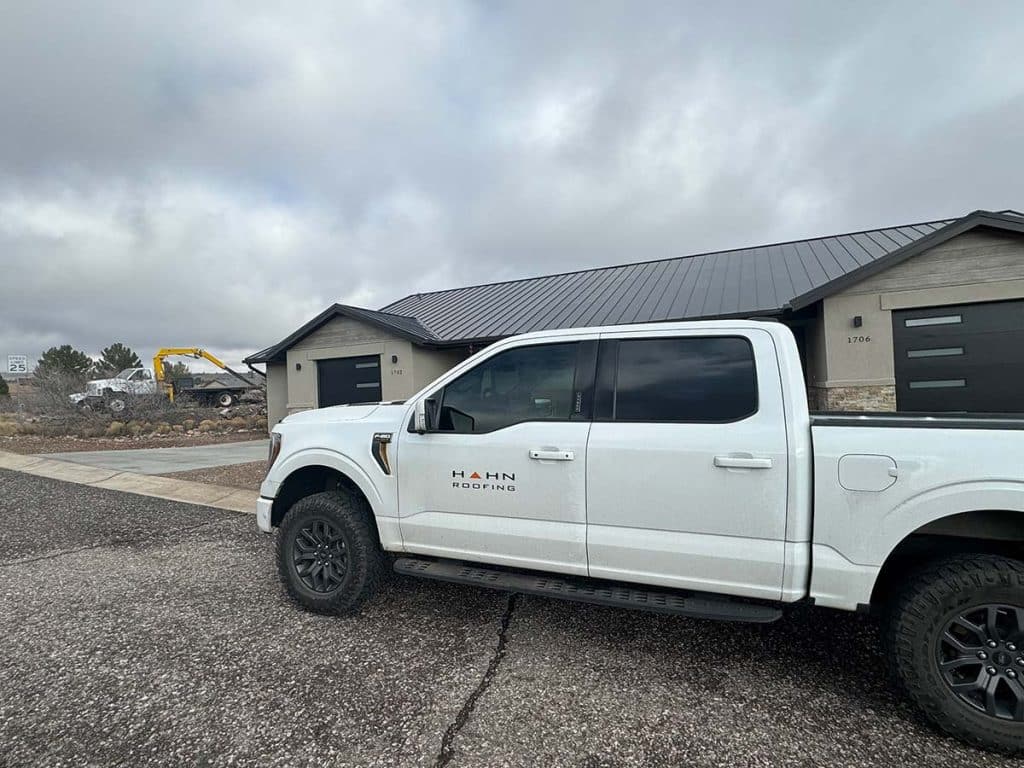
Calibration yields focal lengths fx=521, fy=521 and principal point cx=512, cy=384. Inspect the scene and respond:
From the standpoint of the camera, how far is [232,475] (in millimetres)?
9609

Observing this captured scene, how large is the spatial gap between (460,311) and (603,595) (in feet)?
44.6

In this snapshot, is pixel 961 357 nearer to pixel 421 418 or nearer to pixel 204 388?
pixel 421 418

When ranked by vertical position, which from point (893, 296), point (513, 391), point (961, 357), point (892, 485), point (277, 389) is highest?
point (893, 296)

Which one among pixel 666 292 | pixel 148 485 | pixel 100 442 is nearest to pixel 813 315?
pixel 666 292

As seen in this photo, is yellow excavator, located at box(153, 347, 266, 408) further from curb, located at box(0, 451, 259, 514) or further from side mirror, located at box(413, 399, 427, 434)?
side mirror, located at box(413, 399, 427, 434)

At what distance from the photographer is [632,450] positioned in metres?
3.00

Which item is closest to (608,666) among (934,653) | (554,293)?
(934,653)

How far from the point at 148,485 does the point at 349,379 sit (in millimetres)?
5768

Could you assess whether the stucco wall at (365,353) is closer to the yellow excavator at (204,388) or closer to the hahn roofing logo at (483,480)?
the hahn roofing logo at (483,480)

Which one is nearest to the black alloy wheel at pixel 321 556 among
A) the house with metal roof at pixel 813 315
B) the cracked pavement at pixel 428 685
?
the cracked pavement at pixel 428 685

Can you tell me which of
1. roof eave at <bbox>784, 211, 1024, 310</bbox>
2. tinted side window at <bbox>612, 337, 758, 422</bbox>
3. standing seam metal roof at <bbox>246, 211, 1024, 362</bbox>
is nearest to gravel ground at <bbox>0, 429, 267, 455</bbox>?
standing seam metal roof at <bbox>246, 211, 1024, 362</bbox>

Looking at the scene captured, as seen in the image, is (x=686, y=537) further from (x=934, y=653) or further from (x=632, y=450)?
(x=934, y=653)

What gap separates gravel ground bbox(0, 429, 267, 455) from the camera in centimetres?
1380

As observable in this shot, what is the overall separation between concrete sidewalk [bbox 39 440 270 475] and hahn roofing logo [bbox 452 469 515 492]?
9.04 metres
